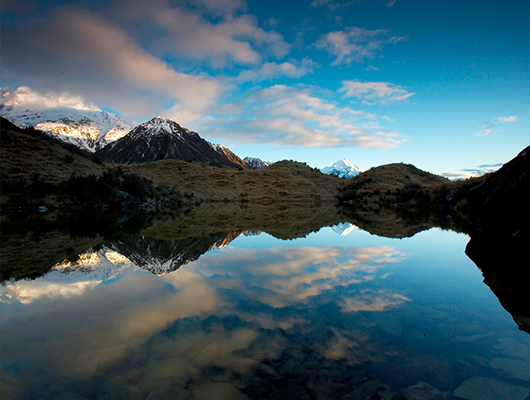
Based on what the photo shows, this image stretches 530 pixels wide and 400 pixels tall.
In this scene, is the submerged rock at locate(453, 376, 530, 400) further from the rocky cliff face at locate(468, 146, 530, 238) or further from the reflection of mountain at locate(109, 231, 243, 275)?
the rocky cliff face at locate(468, 146, 530, 238)

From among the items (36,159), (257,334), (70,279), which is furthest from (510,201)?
(36,159)

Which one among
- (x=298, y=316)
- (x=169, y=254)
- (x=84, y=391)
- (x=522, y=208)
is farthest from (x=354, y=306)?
(x=522, y=208)

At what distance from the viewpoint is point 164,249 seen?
459 inches

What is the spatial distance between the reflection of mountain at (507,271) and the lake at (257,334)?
0.85 feet

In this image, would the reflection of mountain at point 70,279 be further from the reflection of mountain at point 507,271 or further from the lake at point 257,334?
the reflection of mountain at point 507,271

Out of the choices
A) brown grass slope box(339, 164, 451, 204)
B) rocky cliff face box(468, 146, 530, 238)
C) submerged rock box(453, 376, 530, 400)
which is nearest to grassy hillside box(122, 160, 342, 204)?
brown grass slope box(339, 164, 451, 204)

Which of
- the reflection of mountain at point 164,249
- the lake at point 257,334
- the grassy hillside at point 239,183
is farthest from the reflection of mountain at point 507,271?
the grassy hillside at point 239,183

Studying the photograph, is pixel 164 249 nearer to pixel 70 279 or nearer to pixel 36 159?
pixel 70 279

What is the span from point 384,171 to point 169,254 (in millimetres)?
72490

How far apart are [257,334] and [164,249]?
8.56 meters

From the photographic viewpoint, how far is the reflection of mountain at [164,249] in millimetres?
9141

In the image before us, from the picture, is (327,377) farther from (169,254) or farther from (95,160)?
(95,160)

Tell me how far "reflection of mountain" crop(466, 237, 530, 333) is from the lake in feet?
0.85

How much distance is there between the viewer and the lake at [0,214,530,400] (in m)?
3.21
